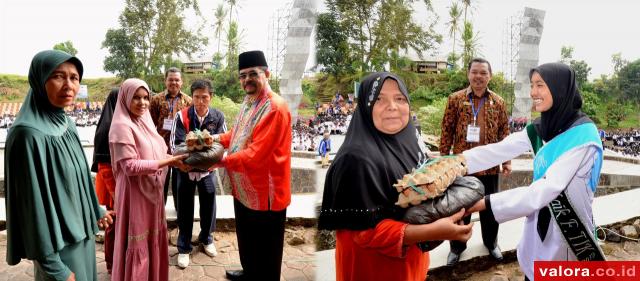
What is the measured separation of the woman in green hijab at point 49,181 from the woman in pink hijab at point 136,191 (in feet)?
1.55

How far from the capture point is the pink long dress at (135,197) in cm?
216

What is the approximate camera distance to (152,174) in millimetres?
2252

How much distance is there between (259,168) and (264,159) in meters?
0.06

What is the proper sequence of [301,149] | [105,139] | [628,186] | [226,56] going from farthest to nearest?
[226,56], [301,149], [628,186], [105,139]

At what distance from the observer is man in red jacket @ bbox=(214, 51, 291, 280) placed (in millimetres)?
2318

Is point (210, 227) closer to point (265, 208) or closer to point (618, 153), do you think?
point (265, 208)

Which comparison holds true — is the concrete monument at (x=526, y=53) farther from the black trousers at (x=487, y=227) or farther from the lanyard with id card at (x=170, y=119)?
the lanyard with id card at (x=170, y=119)

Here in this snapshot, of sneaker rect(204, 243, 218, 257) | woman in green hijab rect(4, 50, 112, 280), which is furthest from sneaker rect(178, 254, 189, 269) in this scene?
woman in green hijab rect(4, 50, 112, 280)

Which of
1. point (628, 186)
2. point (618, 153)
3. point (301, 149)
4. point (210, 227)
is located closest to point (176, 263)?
point (210, 227)

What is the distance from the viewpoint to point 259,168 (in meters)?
2.34

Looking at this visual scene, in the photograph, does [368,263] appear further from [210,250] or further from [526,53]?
[526,53]

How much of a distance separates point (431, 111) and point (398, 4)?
465 centimetres

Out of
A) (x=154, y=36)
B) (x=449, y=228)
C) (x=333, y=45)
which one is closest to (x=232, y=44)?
(x=154, y=36)

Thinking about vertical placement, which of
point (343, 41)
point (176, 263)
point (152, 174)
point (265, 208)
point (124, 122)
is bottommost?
point (176, 263)
